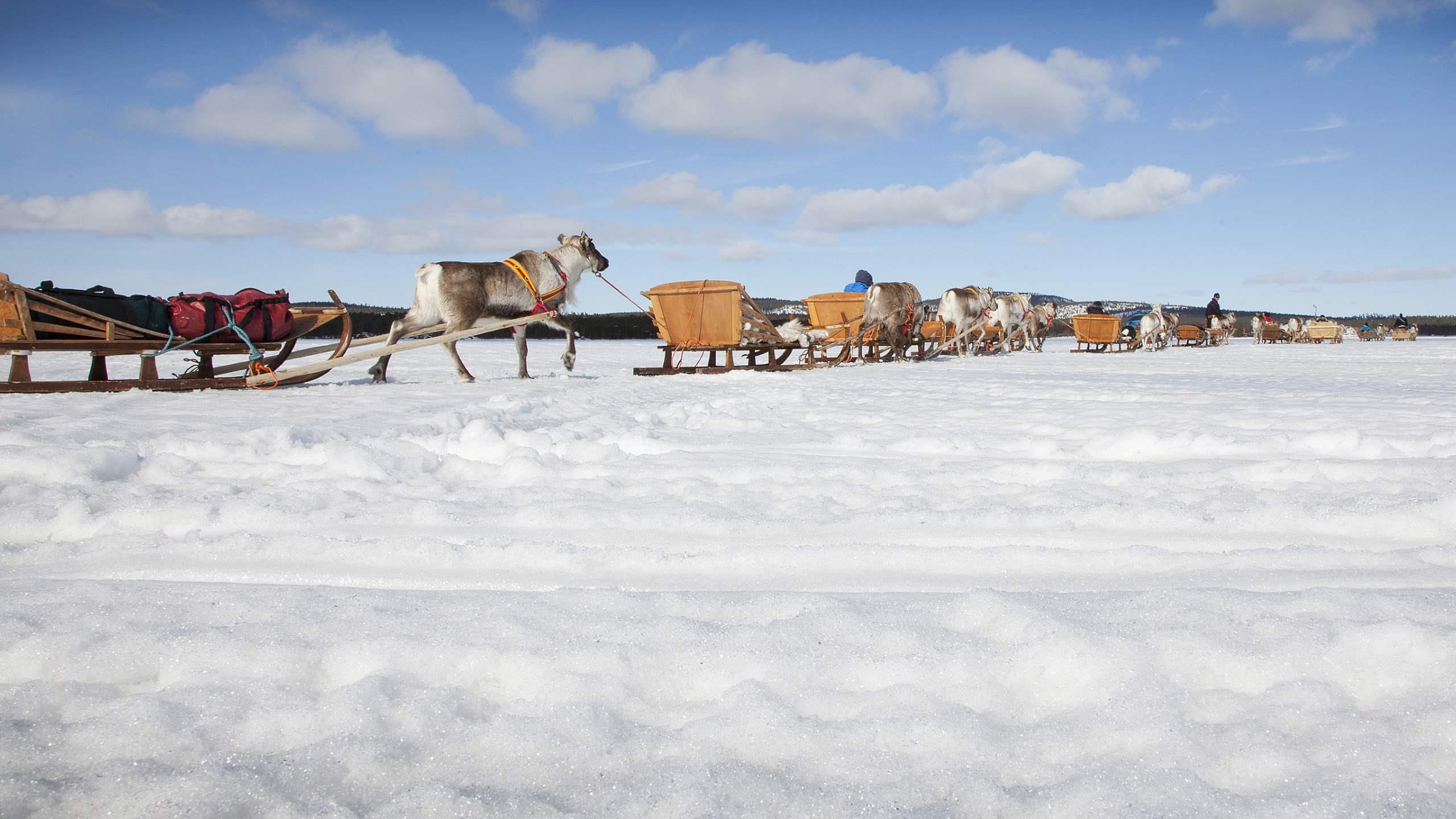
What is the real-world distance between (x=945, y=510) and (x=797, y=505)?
1.74 ft

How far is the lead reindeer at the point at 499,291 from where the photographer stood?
9109mm

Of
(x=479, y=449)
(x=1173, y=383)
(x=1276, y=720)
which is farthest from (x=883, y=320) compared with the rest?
(x=1276, y=720)

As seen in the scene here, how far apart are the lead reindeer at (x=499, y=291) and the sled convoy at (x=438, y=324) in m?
0.01

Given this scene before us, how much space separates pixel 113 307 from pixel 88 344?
41 cm

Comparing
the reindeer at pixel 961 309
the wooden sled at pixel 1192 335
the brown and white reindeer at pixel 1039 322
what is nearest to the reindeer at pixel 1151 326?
the brown and white reindeer at pixel 1039 322

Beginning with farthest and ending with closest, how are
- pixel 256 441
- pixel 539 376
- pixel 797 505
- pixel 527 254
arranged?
pixel 539 376, pixel 527 254, pixel 256 441, pixel 797 505

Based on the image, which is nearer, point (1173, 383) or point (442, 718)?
point (442, 718)

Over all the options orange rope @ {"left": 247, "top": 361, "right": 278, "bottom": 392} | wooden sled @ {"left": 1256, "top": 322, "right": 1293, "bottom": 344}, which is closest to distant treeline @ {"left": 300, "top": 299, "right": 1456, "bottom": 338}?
wooden sled @ {"left": 1256, "top": 322, "right": 1293, "bottom": 344}

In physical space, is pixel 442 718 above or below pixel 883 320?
below

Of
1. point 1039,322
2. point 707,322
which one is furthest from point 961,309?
point 1039,322

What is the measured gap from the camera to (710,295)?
437 inches

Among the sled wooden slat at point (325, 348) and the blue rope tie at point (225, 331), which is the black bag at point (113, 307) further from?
the sled wooden slat at point (325, 348)

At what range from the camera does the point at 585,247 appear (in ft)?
34.7

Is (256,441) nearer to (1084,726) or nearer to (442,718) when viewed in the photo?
(442,718)
